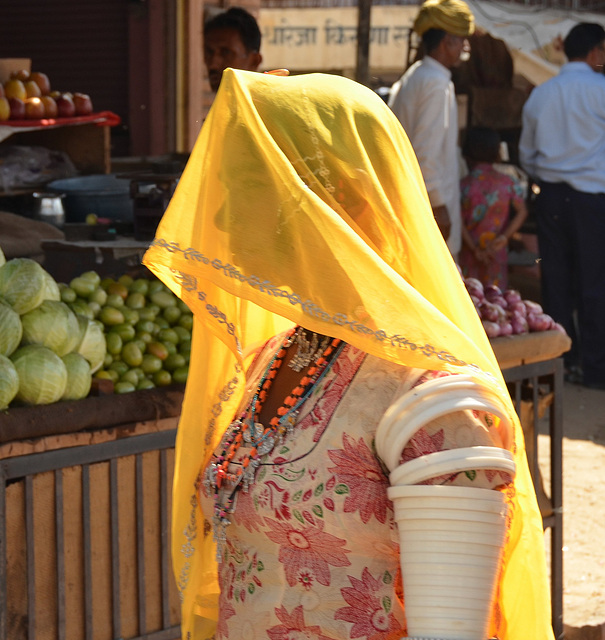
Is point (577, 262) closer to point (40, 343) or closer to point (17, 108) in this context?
point (17, 108)

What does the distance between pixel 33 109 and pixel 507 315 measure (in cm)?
320

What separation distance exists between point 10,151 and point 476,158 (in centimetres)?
357

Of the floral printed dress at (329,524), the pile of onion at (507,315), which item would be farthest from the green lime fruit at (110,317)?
the floral printed dress at (329,524)

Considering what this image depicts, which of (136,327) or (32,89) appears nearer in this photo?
(136,327)

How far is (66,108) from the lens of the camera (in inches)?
224

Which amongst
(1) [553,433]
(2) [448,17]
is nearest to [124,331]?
(1) [553,433]

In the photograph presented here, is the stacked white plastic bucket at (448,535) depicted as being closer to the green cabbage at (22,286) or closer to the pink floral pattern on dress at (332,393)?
the pink floral pattern on dress at (332,393)

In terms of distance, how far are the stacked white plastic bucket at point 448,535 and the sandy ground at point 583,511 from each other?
2.51 metres

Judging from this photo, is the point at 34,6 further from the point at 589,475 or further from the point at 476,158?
the point at 589,475

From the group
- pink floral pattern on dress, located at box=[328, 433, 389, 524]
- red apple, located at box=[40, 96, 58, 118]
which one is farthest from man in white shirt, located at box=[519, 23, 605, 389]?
pink floral pattern on dress, located at box=[328, 433, 389, 524]

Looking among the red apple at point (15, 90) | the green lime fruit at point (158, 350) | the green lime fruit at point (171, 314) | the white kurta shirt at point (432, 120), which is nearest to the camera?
the green lime fruit at point (158, 350)

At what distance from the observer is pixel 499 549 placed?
142 centimetres

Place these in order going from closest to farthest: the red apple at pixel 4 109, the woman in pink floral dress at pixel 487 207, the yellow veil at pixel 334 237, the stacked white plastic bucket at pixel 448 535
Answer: the stacked white plastic bucket at pixel 448 535, the yellow veil at pixel 334 237, the red apple at pixel 4 109, the woman in pink floral dress at pixel 487 207

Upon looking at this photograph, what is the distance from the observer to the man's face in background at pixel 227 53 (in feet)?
16.1
